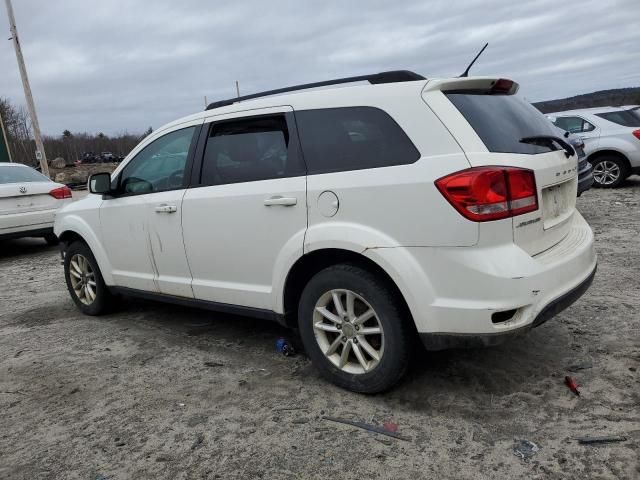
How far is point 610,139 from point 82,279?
1007cm

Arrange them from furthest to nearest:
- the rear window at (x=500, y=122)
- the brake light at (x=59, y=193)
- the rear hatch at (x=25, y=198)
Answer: the brake light at (x=59, y=193), the rear hatch at (x=25, y=198), the rear window at (x=500, y=122)

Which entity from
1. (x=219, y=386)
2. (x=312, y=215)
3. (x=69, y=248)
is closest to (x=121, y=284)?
(x=69, y=248)

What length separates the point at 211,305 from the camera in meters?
3.96

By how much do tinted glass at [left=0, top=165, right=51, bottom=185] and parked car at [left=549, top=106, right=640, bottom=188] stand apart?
1047 centimetres

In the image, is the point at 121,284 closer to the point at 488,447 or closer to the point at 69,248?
the point at 69,248

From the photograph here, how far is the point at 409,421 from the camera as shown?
9.46ft

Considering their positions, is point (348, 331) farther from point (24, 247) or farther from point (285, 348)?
point (24, 247)

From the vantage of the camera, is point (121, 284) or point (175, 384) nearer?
point (175, 384)

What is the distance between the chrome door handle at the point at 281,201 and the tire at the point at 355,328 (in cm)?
46

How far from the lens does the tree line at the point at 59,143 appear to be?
41594 mm

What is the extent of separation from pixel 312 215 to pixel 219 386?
1298 mm

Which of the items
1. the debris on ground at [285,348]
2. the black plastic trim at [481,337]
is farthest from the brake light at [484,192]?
the debris on ground at [285,348]

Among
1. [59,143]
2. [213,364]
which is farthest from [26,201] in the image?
[59,143]

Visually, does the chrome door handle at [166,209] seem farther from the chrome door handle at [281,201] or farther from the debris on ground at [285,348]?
the debris on ground at [285,348]
